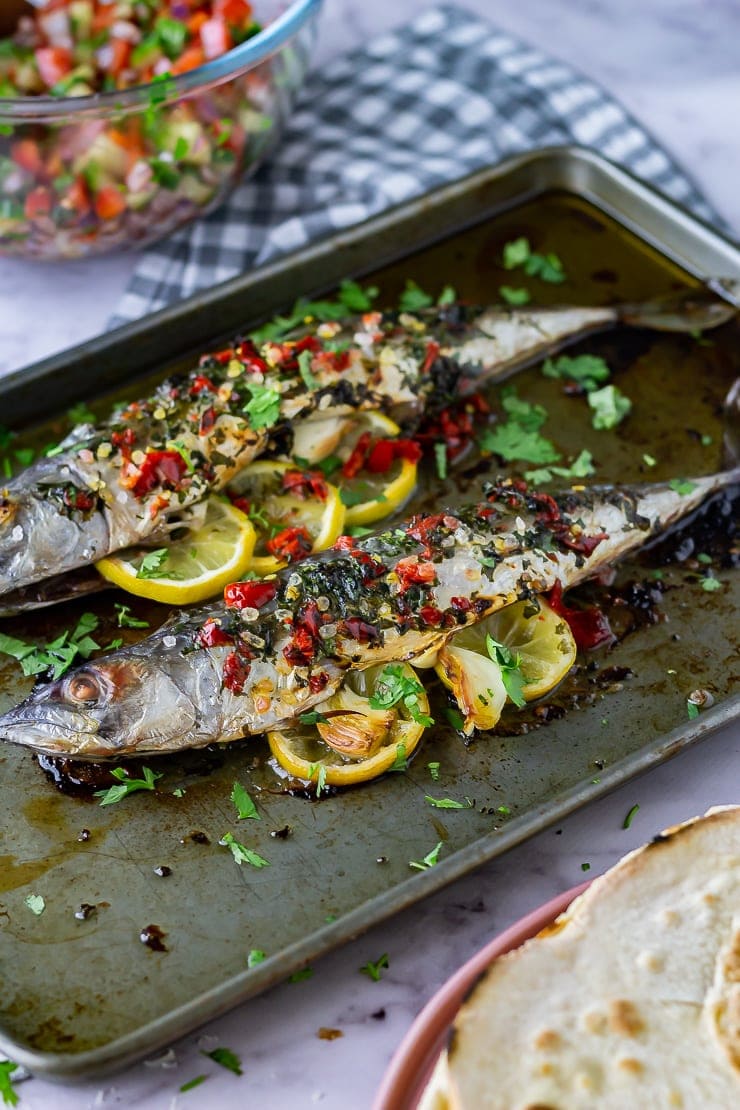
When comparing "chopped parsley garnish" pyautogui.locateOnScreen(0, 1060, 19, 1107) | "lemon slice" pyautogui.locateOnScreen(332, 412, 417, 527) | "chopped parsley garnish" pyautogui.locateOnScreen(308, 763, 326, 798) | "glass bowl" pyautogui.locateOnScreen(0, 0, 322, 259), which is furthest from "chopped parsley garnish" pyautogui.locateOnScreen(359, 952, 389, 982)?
"glass bowl" pyautogui.locateOnScreen(0, 0, 322, 259)

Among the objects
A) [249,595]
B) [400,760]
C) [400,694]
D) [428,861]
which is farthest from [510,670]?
[249,595]

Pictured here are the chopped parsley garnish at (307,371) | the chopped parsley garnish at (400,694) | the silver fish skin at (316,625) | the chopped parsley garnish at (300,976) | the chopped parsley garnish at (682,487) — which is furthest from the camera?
the chopped parsley garnish at (307,371)

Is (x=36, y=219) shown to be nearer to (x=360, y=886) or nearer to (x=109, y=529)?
(x=109, y=529)

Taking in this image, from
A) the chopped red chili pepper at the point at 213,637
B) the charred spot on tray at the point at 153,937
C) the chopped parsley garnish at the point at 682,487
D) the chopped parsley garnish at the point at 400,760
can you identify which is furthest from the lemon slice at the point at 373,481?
the charred spot on tray at the point at 153,937

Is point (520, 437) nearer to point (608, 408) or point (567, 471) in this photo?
point (567, 471)

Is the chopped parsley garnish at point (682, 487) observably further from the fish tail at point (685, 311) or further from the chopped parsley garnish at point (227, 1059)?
the chopped parsley garnish at point (227, 1059)

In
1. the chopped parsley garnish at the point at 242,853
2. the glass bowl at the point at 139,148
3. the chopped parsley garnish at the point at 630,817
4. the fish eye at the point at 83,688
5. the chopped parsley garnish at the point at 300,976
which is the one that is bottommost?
the chopped parsley garnish at the point at 300,976

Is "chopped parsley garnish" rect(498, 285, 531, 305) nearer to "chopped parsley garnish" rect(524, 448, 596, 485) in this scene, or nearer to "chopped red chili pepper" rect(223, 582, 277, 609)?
"chopped parsley garnish" rect(524, 448, 596, 485)

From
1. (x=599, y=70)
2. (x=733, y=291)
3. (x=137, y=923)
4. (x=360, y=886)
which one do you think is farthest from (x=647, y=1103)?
(x=599, y=70)
